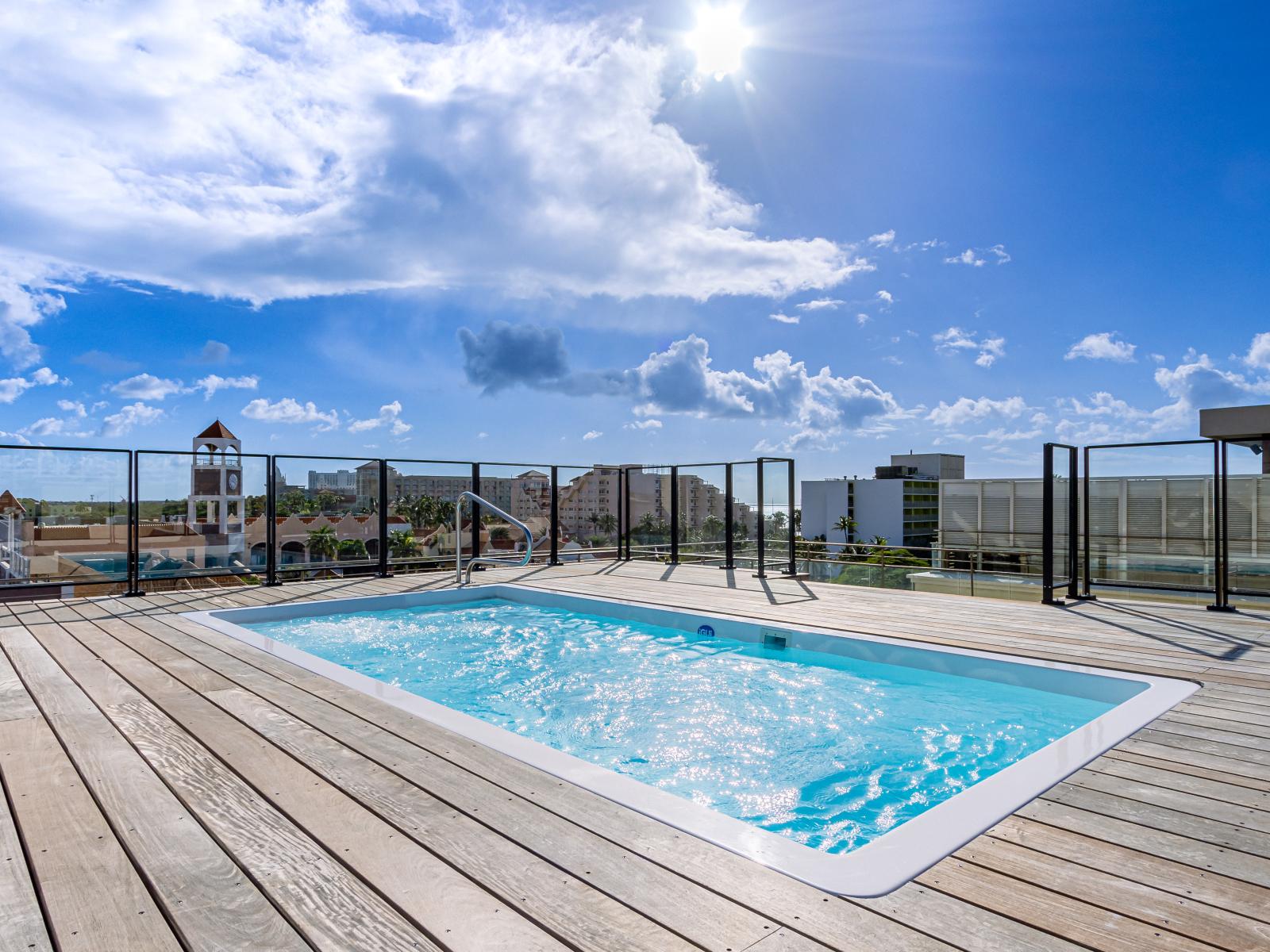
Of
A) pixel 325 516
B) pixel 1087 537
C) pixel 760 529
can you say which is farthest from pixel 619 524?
pixel 1087 537

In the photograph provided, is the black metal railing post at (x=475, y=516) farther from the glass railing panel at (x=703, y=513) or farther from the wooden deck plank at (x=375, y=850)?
the wooden deck plank at (x=375, y=850)

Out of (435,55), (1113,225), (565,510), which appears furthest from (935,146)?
(565,510)

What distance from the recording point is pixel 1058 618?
16.5ft

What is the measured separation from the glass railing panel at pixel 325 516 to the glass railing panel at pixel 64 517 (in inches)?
52.4

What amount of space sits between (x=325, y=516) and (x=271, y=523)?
0.61 metres

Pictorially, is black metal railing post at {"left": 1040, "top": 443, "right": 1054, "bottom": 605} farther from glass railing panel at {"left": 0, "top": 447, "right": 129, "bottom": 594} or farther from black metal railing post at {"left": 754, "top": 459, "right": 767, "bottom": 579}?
glass railing panel at {"left": 0, "top": 447, "right": 129, "bottom": 594}

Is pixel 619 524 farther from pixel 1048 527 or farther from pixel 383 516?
pixel 1048 527

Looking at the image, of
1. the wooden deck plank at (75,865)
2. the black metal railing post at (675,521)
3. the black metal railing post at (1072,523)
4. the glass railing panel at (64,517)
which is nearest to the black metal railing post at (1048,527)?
the black metal railing post at (1072,523)

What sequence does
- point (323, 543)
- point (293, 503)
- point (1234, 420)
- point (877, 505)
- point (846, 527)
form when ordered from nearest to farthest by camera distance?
point (293, 503)
point (323, 543)
point (1234, 420)
point (846, 527)
point (877, 505)

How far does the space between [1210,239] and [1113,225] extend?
6.99 feet

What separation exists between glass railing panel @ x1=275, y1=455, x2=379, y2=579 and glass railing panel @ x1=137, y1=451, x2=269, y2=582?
202mm

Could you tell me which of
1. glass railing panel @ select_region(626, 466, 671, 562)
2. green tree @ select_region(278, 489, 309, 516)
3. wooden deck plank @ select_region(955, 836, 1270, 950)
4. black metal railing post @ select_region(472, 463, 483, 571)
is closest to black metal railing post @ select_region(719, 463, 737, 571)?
glass railing panel @ select_region(626, 466, 671, 562)

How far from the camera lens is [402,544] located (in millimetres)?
8203

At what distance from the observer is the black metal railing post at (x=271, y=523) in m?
7.22
